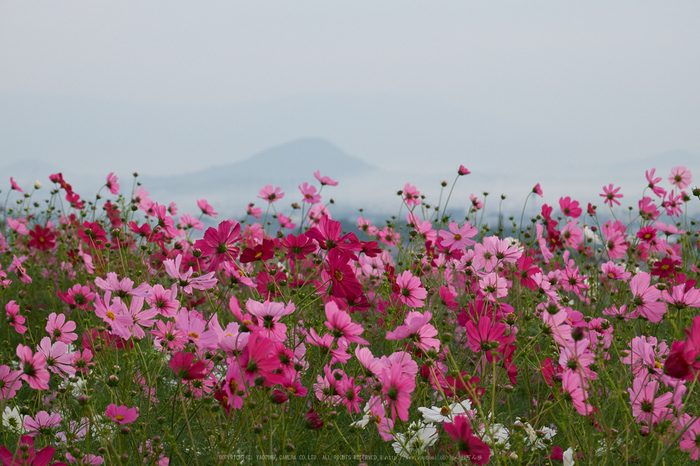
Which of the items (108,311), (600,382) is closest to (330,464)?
(108,311)

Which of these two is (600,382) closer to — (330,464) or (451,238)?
(451,238)

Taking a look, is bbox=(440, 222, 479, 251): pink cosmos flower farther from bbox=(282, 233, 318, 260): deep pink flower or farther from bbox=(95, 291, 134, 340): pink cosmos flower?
bbox=(95, 291, 134, 340): pink cosmos flower

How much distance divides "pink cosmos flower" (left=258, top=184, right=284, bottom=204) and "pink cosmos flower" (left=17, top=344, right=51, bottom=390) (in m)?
1.94

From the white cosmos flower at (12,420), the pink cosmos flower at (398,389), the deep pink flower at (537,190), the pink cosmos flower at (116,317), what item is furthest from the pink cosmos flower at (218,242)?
the deep pink flower at (537,190)

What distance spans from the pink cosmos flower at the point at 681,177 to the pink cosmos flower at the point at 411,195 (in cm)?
166

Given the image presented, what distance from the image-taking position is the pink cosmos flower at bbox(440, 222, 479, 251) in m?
2.38

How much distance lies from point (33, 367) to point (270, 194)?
2005mm

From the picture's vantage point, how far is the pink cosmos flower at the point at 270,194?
10.6ft

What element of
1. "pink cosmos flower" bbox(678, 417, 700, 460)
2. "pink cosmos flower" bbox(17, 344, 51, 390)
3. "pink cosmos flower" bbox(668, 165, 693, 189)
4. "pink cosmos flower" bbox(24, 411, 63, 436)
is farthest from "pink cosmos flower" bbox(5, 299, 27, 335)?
"pink cosmos flower" bbox(668, 165, 693, 189)

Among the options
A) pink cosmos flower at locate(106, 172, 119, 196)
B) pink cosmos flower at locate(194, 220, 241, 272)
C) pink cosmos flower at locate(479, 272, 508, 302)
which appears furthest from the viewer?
pink cosmos flower at locate(106, 172, 119, 196)

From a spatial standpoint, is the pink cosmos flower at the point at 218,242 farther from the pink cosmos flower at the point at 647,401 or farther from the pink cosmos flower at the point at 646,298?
the pink cosmos flower at the point at 646,298

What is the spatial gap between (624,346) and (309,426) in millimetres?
1417

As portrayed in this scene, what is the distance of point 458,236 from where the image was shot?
2398 mm

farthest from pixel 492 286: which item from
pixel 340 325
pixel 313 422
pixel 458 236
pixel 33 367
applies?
pixel 33 367
